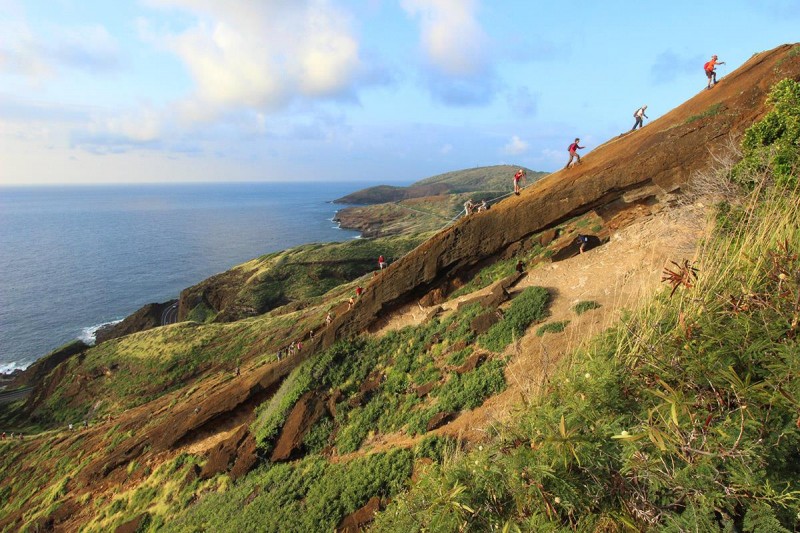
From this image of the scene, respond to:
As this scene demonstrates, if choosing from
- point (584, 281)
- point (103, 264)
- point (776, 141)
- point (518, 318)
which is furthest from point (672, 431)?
point (103, 264)

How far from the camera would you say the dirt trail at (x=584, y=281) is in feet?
38.6

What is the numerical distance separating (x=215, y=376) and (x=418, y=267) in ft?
68.2

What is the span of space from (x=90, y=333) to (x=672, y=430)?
256 ft

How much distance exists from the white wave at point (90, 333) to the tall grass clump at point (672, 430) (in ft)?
232

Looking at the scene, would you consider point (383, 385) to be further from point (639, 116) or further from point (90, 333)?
point (90, 333)

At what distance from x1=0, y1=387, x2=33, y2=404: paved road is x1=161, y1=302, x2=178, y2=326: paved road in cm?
1892

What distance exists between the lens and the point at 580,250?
17516 millimetres

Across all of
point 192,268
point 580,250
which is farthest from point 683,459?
point 192,268

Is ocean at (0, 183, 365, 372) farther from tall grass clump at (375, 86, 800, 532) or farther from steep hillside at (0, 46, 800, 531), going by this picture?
tall grass clump at (375, 86, 800, 532)

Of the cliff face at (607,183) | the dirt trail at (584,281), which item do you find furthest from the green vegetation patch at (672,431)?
the cliff face at (607,183)

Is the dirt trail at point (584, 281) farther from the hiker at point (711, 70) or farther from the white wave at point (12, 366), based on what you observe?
the white wave at point (12, 366)

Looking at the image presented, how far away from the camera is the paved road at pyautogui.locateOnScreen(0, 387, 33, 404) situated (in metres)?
41.1

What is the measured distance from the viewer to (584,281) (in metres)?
15.9

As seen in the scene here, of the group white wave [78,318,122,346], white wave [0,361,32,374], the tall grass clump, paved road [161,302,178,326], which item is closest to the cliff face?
the tall grass clump
